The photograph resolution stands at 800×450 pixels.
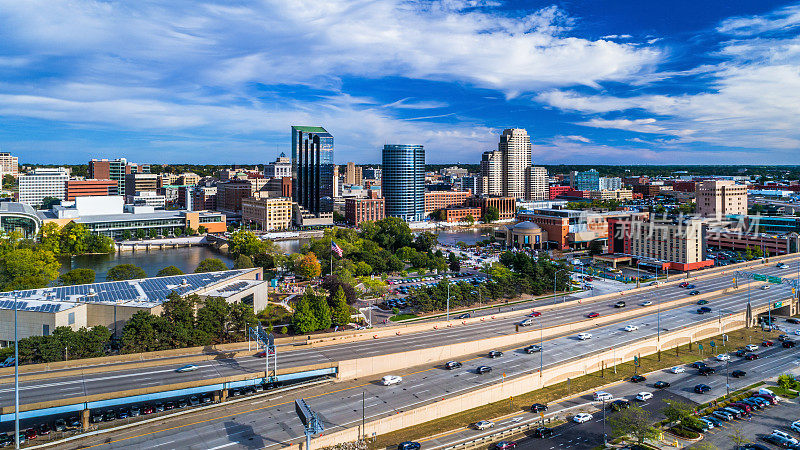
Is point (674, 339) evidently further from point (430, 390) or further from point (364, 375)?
point (364, 375)

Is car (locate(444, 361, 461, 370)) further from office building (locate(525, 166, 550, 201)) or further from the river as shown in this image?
office building (locate(525, 166, 550, 201))

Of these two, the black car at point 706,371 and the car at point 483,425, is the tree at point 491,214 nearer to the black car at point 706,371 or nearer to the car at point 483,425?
the black car at point 706,371

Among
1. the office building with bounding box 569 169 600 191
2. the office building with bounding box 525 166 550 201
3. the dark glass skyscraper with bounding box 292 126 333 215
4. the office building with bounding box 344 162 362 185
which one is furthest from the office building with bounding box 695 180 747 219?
the office building with bounding box 344 162 362 185

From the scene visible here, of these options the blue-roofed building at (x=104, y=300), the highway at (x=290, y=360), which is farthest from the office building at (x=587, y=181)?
the blue-roofed building at (x=104, y=300)

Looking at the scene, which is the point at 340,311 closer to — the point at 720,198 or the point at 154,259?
the point at 154,259

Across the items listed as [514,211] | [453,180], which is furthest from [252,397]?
[453,180]
